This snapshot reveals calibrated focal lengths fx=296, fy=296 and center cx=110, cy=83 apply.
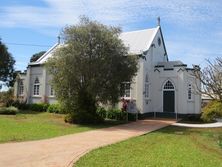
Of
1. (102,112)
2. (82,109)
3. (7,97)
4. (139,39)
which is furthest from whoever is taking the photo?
(7,97)

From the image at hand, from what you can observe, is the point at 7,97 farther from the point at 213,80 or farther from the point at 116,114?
the point at 213,80

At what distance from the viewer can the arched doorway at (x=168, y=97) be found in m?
28.7

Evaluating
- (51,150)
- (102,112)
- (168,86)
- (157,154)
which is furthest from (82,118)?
(168,86)

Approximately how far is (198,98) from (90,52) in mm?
12879

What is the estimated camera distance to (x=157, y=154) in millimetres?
11289

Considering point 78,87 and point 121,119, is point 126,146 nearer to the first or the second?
point 78,87

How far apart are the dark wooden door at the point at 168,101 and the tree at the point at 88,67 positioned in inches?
323

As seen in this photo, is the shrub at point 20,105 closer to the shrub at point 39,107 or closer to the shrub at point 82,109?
the shrub at point 39,107

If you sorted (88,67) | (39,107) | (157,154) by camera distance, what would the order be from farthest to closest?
(39,107) → (88,67) → (157,154)

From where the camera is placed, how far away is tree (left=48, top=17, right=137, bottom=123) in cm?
2098

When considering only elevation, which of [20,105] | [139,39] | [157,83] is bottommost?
[20,105]

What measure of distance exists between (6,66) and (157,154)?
26959 millimetres

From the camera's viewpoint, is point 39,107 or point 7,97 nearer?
point 39,107

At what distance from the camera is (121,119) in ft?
85.1
